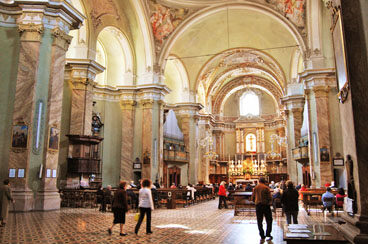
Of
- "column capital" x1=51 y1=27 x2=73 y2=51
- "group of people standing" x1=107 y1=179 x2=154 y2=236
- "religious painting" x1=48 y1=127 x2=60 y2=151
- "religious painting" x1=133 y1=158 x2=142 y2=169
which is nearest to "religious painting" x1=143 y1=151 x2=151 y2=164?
"religious painting" x1=133 y1=158 x2=142 y2=169

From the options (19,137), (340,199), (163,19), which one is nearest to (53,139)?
(19,137)

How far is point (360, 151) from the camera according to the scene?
12.2 feet

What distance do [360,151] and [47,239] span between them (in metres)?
5.26

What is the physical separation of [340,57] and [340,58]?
0.01 meters

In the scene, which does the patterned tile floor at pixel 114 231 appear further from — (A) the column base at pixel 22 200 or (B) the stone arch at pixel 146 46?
(B) the stone arch at pixel 146 46

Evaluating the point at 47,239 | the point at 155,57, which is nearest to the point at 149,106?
the point at 155,57

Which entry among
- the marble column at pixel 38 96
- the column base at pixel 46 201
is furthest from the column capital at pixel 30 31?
the column base at pixel 46 201

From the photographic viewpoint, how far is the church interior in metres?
6.16

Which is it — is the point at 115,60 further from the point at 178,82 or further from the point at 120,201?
the point at 120,201

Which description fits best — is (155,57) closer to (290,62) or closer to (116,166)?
(116,166)

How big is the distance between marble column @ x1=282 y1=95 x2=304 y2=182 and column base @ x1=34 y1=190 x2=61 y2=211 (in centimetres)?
1563

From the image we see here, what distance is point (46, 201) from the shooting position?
980cm

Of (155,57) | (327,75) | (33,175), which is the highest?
(155,57)

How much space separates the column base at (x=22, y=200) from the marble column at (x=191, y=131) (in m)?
14.5
